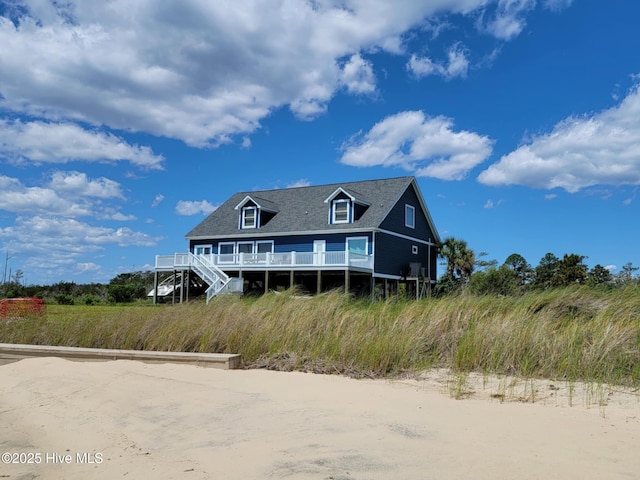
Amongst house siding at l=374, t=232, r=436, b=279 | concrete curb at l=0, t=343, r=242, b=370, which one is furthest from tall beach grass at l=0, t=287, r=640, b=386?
house siding at l=374, t=232, r=436, b=279

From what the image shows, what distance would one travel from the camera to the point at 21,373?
793 cm

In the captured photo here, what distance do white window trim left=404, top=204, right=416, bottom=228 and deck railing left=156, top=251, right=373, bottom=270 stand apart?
509 centimetres

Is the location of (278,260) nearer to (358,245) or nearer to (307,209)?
(358,245)

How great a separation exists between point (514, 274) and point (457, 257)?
20012 millimetres

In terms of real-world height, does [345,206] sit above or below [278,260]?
above

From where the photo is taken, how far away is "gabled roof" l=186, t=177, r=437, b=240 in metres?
30.2

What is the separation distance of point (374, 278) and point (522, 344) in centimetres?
2204

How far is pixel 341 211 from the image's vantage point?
1200 inches

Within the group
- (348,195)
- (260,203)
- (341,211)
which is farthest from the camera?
(260,203)

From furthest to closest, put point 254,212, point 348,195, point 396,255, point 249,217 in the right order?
1. point 249,217
2. point 254,212
3. point 396,255
4. point 348,195

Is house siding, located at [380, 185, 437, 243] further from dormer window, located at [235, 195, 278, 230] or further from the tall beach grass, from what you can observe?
the tall beach grass

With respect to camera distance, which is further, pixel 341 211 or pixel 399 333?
pixel 341 211

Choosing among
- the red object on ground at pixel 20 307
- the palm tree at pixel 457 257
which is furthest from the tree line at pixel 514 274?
the red object on ground at pixel 20 307

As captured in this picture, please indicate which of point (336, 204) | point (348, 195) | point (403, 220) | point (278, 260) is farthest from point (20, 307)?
point (403, 220)
